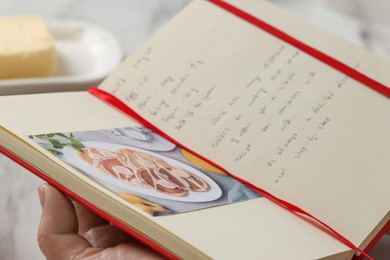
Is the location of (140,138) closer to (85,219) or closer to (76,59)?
(85,219)

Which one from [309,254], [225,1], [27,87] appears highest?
[225,1]

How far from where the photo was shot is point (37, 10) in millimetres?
1249

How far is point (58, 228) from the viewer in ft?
2.08

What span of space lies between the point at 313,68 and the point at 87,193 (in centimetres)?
28

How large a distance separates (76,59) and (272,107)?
1.37 ft

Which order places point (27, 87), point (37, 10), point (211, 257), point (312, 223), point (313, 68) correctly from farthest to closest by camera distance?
point (37, 10), point (27, 87), point (313, 68), point (312, 223), point (211, 257)

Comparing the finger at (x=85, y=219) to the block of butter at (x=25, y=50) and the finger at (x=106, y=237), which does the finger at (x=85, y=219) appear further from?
the block of butter at (x=25, y=50)

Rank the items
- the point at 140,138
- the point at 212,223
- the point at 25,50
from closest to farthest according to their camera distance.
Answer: the point at 212,223 → the point at 140,138 → the point at 25,50

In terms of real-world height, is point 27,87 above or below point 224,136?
below

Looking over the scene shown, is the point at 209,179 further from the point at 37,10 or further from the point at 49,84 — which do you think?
the point at 37,10

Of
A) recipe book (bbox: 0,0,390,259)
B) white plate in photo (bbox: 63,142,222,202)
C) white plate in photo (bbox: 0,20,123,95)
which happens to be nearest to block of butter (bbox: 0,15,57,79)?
white plate in photo (bbox: 0,20,123,95)

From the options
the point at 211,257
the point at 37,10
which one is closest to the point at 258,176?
the point at 211,257

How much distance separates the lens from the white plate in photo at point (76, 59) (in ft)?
3.12

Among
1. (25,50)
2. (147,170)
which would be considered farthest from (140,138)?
(25,50)
